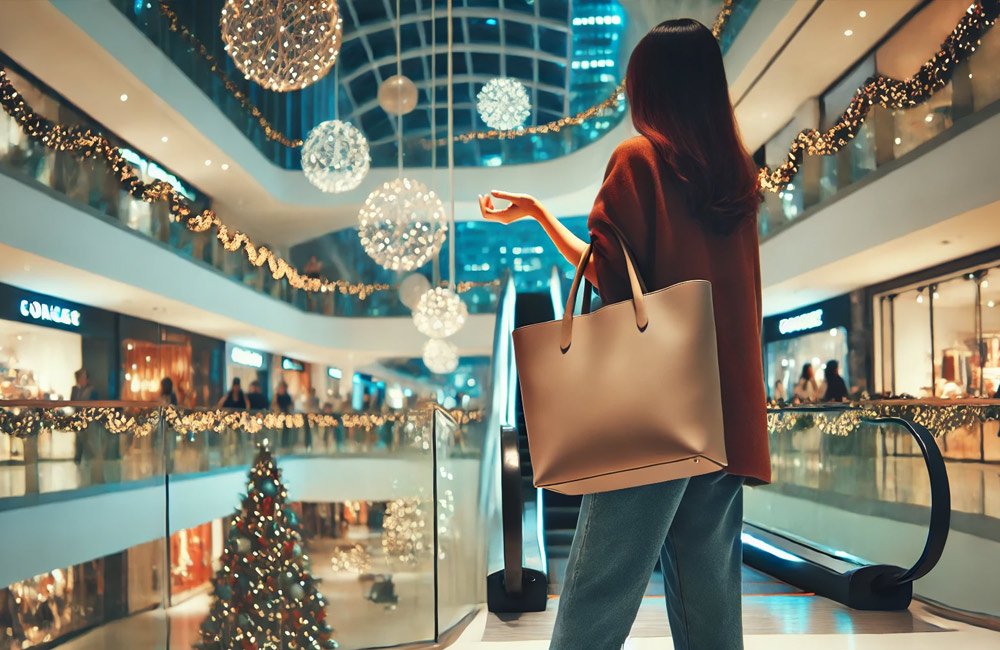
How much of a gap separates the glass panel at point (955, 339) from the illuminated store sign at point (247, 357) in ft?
47.4

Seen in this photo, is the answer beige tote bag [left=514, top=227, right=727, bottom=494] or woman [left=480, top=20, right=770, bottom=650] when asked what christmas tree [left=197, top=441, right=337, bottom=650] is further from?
beige tote bag [left=514, top=227, right=727, bottom=494]

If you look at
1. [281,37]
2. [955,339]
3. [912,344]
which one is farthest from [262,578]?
[912,344]

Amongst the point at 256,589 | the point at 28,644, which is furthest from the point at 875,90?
the point at 28,644

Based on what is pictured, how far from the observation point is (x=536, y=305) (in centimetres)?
1209

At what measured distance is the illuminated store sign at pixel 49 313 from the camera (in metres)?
12.5

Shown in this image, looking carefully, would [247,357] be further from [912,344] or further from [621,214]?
[621,214]

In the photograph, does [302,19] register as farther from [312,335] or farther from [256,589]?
[312,335]

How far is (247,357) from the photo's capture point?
2122 centimetres

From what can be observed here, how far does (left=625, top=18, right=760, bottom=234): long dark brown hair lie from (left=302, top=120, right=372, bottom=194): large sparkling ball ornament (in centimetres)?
844

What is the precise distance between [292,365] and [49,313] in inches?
451

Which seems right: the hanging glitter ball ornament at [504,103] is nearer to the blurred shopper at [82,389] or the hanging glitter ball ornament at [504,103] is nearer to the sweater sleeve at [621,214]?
the blurred shopper at [82,389]

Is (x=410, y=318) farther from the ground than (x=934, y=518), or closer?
farther from the ground

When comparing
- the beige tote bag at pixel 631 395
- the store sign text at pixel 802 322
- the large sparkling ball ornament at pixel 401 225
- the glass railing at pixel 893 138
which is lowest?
the beige tote bag at pixel 631 395

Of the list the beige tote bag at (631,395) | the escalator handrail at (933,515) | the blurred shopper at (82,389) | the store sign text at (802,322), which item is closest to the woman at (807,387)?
the store sign text at (802,322)
